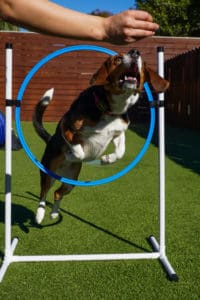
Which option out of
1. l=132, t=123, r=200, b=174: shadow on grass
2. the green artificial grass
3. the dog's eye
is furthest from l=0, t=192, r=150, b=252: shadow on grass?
l=132, t=123, r=200, b=174: shadow on grass

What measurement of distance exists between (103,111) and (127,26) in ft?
6.28

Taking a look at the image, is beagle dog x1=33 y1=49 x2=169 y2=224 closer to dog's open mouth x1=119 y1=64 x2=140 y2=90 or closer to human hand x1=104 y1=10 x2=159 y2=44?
dog's open mouth x1=119 y1=64 x2=140 y2=90

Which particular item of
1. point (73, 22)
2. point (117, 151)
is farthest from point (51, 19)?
point (117, 151)

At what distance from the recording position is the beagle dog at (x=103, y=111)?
2654 millimetres

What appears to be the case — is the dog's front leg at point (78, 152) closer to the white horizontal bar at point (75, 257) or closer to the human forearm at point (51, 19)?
the white horizontal bar at point (75, 257)

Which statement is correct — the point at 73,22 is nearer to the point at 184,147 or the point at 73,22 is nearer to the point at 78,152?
the point at 78,152

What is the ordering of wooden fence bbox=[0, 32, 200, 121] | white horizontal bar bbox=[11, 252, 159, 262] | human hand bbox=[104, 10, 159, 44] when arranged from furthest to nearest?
wooden fence bbox=[0, 32, 200, 121] < white horizontal bar bbox=[11, 252, 159, 262] < human hand bbox=[104, 10, 159, 44]

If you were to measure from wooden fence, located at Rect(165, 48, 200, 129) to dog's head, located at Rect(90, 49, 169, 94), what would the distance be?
11.3m

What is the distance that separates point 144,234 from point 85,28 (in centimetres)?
336

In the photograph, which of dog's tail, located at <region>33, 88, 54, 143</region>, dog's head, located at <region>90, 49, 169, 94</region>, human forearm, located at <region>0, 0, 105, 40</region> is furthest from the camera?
dog's tail, located at <region>33, 88, 54, 143</region>

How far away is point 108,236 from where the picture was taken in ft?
13.2

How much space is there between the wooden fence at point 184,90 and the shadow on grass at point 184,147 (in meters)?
0.72

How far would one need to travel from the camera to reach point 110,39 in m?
1.07

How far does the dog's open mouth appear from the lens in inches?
104
